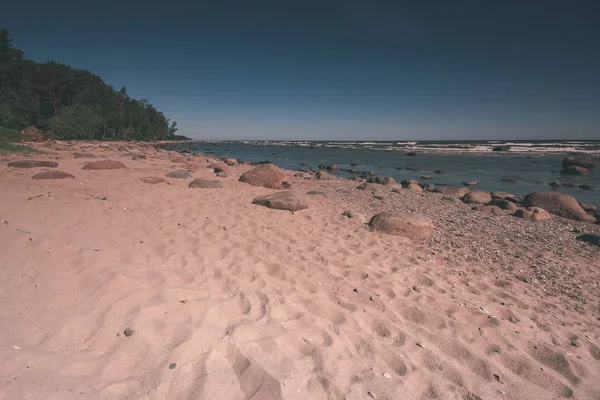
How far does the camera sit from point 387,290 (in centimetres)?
376

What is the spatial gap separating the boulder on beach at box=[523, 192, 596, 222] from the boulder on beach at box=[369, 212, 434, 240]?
665 centimetres

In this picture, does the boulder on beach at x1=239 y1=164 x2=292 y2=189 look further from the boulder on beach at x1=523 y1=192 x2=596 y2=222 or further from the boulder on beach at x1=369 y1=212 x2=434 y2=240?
→ the boulder on beach at x1=523 y1=192 x2=596 y2=222

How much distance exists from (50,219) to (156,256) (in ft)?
8.06

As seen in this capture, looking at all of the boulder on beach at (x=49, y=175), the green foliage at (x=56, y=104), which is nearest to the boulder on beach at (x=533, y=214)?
the boulder on beach at (x=49, y=175)

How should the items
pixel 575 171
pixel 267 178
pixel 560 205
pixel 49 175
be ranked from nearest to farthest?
pixel 49 175 < pixel 560 205 < pixel 267 178 < pixel 575 171

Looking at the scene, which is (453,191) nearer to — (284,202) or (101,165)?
(284,202)

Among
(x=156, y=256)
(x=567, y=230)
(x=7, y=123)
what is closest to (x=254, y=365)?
(x=156, y=256)

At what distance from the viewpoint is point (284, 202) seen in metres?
7.61

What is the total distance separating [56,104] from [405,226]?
168ft

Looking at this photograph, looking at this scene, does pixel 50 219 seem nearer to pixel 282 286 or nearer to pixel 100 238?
pixel 100 238

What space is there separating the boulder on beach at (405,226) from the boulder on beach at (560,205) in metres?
6.65

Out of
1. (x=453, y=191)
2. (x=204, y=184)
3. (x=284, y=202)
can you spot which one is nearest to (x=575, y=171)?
(x=453, y=191)

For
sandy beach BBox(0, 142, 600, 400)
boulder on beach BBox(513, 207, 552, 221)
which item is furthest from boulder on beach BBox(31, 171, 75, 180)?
boulder on beach BBox(513, 207, 552, 221)

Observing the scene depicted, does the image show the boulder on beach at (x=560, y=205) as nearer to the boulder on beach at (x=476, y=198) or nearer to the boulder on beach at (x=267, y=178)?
the boulder on beach at (x=476, y=198)
